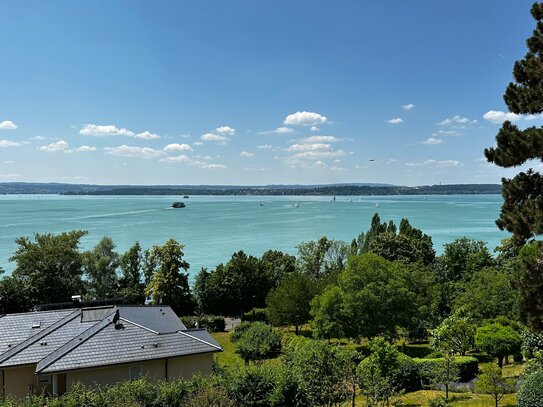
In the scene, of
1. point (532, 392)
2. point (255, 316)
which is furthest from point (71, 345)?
point (255, 316)

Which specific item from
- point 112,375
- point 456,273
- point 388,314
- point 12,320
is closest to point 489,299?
point 388,314

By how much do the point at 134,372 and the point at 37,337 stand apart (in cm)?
485

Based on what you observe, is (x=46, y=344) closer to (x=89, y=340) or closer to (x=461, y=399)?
(x=89, y=340)

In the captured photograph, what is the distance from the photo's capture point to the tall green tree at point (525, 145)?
372 inches

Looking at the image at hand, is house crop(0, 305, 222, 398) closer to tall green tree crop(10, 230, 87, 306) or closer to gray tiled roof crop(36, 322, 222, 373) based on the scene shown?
gray tiled roof crop(36, 322, 222, 373)

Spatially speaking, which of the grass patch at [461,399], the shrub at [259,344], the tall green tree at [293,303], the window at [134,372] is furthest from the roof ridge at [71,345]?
the tall green tree at [293,303]

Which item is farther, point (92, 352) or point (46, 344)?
point (46, 344)

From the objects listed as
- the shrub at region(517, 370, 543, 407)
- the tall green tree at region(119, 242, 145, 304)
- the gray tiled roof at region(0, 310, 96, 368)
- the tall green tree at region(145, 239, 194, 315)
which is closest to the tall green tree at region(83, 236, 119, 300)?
the tall green tree at region(119, 242, 145, 304)

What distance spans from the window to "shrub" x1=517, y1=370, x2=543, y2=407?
12.7 meters

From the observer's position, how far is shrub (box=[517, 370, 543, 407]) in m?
11.3

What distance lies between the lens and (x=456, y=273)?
45.1 m

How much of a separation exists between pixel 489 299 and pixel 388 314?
313 inches

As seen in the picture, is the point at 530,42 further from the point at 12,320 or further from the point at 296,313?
the point at 296,313

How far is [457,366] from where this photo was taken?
1764 centimetres
